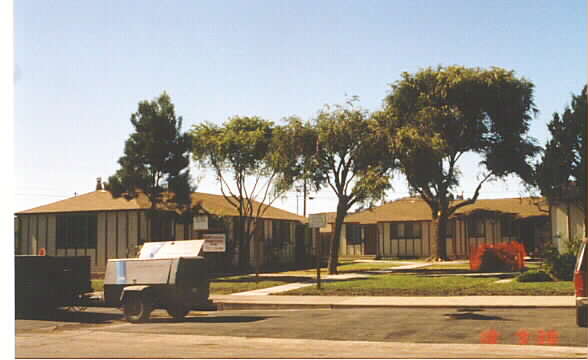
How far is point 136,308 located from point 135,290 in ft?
1.78

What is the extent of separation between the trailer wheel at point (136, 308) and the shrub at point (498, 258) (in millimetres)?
18914

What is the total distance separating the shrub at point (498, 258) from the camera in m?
30.1

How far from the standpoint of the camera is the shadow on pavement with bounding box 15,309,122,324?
57.4 ft

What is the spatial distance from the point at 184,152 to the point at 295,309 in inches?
427

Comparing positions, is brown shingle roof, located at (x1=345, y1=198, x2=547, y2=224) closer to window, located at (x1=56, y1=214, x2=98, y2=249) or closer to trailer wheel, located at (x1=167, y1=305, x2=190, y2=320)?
window, located at (x1=56, y1=214, x2=98, y2=249)

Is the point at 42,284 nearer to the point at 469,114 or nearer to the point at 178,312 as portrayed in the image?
the point at 178,312

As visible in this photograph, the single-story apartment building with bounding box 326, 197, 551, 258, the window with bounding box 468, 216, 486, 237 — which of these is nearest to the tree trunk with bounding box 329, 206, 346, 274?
the single-story apartment building with bounding box 326, 197, 551, 258

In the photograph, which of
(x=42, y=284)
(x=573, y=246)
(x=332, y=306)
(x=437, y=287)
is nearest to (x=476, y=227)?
(x=573, y=246)

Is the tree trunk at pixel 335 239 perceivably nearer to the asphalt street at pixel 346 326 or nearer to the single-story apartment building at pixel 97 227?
the single-story apartment building at pixel 97 227

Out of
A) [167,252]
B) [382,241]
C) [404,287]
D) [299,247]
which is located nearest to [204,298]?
[167,252]

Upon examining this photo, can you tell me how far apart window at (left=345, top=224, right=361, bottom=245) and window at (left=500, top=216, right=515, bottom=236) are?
1226cm

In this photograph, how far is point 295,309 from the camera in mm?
19484

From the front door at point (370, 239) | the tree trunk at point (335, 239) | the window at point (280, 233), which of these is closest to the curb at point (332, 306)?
the tree trunk at point (335, 239)

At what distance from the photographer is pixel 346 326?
14.7m
